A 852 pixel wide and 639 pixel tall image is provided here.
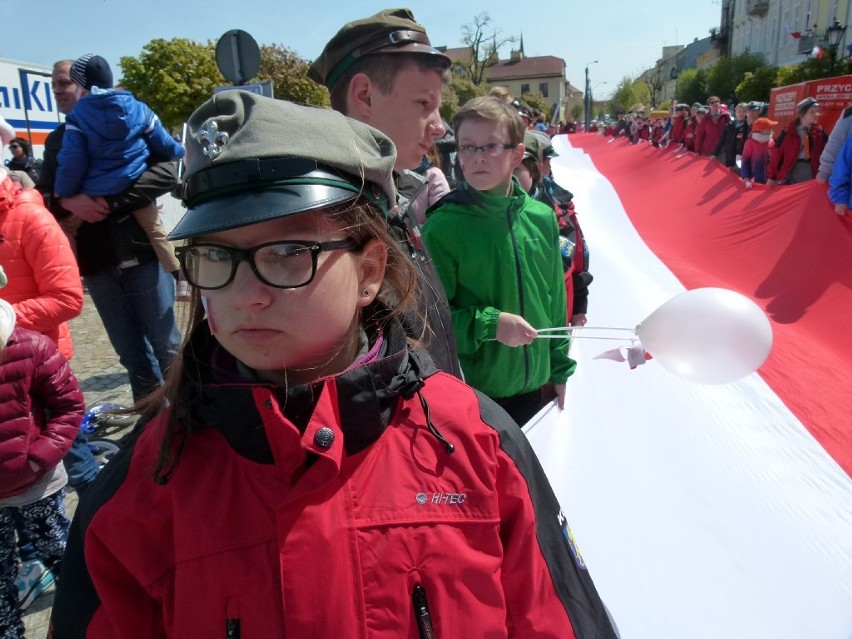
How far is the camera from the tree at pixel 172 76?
19.5 metres

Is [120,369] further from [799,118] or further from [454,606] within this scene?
[799,118]

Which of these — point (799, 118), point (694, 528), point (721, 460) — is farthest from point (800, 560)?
point (799, 118)

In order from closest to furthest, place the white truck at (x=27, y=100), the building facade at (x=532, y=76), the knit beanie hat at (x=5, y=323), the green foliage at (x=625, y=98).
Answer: the knit beanie hat at (x=5, y=323), the white truck at (x=27, y=100), the green foliage at (x=625, y=98), the building facade at (x=532, y=76)

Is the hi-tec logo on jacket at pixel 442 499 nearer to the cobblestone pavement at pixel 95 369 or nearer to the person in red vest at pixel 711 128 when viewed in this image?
the cobblestone pavement at pixel 95 369

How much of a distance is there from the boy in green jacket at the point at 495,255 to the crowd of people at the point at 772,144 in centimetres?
483

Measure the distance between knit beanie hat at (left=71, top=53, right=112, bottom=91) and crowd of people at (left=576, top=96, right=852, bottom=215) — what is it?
6.26 m

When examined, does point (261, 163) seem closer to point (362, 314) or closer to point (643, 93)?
point (362, 314)

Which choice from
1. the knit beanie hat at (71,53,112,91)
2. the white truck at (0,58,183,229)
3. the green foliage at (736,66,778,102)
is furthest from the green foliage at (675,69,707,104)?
the knit beanie hat at (71,53,112,91)

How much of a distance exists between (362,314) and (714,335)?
3.22ft

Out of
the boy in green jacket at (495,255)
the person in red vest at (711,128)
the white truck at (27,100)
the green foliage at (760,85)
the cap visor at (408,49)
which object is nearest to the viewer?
the cap visor at (408,49)

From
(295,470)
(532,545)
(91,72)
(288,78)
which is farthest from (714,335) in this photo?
(288,78)

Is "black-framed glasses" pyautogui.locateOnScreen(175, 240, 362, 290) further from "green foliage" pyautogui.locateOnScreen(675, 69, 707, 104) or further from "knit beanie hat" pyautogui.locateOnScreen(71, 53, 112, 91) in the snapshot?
"green foliage" pyautogui.locateOnScreen(675, 69, 707, 104)

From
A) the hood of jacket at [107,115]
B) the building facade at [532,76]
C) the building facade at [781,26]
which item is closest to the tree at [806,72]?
the building facade at [781,26]

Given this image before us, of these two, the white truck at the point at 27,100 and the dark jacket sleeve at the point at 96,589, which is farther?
→ the white truck at the point at 27,100
